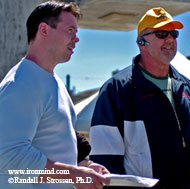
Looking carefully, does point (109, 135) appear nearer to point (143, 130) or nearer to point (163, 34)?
point (143, 130)

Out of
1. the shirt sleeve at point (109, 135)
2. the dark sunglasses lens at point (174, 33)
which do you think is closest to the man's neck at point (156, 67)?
the dark sunglasses lens at point (174, 33)

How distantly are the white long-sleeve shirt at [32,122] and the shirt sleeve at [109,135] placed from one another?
0.72 meters

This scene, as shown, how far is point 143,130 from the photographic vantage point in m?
2.73

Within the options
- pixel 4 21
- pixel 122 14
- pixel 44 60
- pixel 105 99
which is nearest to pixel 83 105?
pixel 122 14

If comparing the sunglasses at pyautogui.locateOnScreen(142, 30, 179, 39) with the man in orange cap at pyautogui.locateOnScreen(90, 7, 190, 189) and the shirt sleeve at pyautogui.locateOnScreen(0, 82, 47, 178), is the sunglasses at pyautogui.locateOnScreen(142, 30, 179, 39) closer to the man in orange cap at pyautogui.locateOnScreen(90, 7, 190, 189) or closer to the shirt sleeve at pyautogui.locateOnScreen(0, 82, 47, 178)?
the man in orange cap at pyautogui.locateOnScreen(90, 7, 190, 189)

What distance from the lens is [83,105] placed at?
798 centimetres

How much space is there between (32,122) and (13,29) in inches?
81.8

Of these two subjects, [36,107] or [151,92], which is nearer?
[36,107]

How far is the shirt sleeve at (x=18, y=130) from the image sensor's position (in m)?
1.71

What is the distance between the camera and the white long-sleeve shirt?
172cm

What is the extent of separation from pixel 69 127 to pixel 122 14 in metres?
8.07

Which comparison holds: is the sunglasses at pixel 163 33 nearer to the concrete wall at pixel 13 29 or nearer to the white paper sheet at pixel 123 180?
the concrete wall at pixel 13 29

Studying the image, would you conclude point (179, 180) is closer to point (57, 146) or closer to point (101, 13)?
point (57, 146)

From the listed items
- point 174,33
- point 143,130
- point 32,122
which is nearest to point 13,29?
point 174,33
